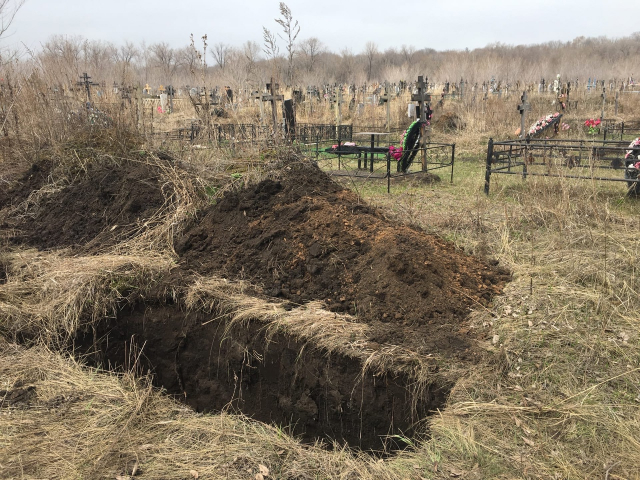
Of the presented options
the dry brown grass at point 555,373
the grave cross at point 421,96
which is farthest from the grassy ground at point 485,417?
the grave cross at point 421,96

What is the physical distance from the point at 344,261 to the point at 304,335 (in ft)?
3.21

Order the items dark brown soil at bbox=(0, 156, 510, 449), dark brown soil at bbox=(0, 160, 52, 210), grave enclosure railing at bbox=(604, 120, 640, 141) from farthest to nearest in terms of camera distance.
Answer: grave enclosure railing at bbox=(604, 120, 640, 141)
dark brown soil at bbox=(0, 160, 52, 210)
dark brown soil at bbox=(0, 156, 510, 449)

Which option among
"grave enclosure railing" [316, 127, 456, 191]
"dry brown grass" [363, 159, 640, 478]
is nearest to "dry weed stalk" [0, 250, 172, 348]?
"dry brown grass" [363, 159, 640, 478]

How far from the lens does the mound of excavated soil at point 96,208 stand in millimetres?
5492

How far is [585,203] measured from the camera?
18.4ft

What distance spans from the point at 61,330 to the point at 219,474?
2.44 metres

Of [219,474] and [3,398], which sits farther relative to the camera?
[3,398]

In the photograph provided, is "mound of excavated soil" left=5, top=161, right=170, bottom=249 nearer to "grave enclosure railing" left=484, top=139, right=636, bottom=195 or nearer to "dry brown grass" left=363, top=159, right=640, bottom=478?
"dry brown grass" left=363, top=159, right=640, bottom=478

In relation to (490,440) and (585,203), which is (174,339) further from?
(585,203)

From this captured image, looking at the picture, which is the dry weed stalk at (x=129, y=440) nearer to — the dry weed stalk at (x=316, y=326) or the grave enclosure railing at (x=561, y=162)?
the dry weed stalk at (x=316, y=326)

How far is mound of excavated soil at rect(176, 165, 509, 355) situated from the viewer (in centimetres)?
364

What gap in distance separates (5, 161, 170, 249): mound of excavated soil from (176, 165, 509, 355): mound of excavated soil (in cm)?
91

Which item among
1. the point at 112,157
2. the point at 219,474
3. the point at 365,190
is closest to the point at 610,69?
the point at 365,190

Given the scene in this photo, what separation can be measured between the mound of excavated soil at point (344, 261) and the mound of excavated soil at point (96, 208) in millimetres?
909
